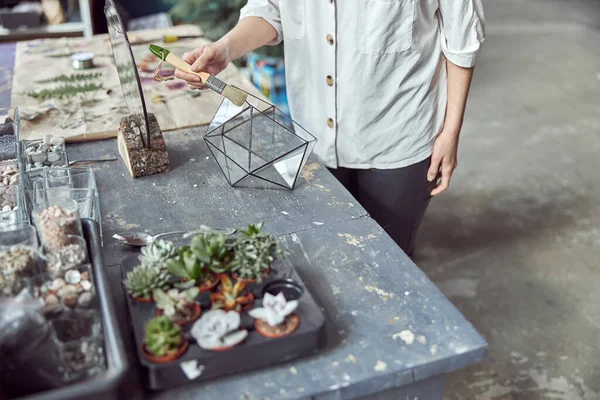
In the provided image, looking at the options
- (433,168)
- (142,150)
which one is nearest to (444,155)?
(433,168)

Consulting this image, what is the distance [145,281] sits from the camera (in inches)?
33.5

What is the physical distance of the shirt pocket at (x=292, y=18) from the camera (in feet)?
4.66

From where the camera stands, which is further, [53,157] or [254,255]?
[53,157]

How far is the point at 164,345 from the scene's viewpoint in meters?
0.76

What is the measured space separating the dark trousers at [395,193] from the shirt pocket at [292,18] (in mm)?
340

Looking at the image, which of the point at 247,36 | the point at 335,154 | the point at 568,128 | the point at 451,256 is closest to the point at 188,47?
the point at 247,36

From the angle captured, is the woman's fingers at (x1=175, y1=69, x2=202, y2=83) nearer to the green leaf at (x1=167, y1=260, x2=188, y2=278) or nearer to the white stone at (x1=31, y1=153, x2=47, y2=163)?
the white stone at (x1=31, y1=153, x2=47, y2=163)

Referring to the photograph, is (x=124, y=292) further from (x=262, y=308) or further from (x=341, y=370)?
(x=341, y=370)

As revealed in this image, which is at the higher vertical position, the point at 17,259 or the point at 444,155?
the point at 17,259

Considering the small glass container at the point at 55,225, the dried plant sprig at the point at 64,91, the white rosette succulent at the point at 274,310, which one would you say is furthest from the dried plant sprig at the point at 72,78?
the white rosette succulent at the point at 274,310

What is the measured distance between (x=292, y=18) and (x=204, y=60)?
0.25 meters

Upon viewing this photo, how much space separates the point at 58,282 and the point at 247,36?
83cm

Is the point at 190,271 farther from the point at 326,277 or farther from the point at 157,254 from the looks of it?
the point at 326,277

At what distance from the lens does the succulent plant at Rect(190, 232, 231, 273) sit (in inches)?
34.8
